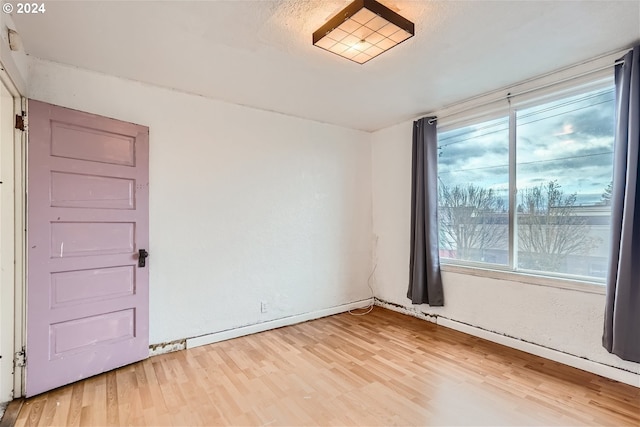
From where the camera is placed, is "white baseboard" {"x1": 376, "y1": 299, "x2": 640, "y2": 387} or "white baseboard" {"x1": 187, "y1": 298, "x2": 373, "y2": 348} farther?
"white baseboard" {"x1": 187, "y1": 298, "x2": 373, "y2": 348}

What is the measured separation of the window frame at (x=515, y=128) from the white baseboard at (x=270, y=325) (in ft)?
4.59

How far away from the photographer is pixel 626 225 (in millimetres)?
2277

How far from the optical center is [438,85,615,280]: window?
8.66 ft

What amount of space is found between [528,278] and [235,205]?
2974 mm

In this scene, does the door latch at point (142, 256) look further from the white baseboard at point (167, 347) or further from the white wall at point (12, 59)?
the white wall at point (12, 59)

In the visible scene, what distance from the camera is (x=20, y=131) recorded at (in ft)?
7.34

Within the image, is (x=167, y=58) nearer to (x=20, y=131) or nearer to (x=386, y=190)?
(x=20, y=131)

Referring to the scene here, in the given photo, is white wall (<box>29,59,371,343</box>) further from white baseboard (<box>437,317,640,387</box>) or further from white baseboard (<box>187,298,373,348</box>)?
white baseboard (<box>437,317,640,387</box>)

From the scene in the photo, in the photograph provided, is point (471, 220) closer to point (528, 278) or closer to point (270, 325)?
point (528, 278)

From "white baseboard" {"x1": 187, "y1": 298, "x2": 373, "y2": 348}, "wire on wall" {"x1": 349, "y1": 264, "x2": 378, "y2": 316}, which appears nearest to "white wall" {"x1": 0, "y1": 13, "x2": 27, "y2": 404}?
"white baseboard" {"x1": 187, "y1": 298, "x2": 373, "y2": 348}

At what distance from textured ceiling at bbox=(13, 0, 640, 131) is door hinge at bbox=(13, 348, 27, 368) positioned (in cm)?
219

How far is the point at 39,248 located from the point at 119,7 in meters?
1.73

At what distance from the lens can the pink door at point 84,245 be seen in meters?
2.29

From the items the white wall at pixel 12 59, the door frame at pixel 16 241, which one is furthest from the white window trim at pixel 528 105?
the door frame at pixel 16 241
